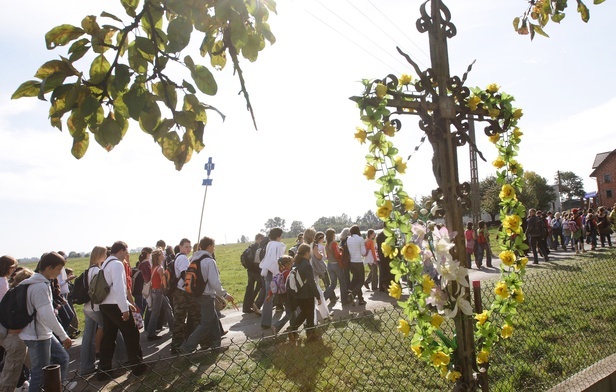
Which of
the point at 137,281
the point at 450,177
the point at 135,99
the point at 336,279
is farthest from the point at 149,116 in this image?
the point at 336,279

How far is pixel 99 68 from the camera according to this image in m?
1.54

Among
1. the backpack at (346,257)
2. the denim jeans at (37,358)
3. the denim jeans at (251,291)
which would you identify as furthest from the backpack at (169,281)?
the backpack at (346,257)

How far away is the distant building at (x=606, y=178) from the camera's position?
62.7 metres

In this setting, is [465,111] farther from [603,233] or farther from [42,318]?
[603,233]

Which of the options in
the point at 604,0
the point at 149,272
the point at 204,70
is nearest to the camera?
the point at 204,70

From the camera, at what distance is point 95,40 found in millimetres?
1482

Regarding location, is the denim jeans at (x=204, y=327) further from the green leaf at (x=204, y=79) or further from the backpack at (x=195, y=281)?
the green leaf at (x=204, y=79)

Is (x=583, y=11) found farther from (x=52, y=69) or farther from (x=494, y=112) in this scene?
(x=52, y=69)

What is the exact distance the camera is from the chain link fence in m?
4.63

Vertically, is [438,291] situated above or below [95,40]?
below

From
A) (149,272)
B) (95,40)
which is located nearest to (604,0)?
(95,40)

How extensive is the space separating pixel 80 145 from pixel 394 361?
15.9ft

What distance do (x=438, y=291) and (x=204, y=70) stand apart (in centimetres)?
161

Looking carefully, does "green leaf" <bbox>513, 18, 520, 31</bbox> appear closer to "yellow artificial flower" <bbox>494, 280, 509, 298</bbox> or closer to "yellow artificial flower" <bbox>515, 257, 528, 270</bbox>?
"yellow artificial flower" <bbox>515, 257, 528, 270</bbox>
